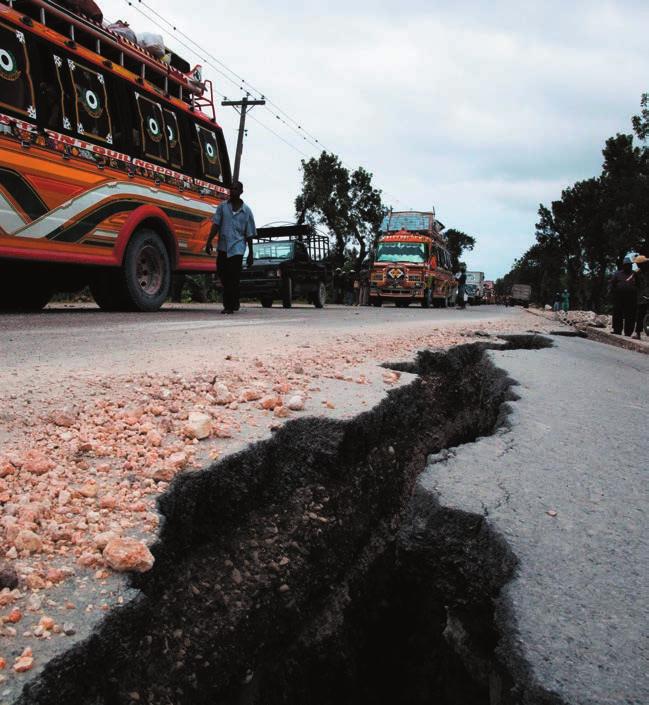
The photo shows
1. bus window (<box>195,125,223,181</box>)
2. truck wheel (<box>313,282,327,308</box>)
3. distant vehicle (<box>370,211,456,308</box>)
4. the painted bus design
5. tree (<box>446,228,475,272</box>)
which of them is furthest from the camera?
tree (<box>446,228,475,272</box>)

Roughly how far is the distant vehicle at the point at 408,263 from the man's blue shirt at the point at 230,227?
1282 cm

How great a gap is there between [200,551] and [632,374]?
4372mm

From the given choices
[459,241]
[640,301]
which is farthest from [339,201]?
[459,241]

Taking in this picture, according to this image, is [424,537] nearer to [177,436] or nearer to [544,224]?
[177,436]

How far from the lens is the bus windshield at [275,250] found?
1421 centimetres

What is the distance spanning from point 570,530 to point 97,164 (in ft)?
19.9

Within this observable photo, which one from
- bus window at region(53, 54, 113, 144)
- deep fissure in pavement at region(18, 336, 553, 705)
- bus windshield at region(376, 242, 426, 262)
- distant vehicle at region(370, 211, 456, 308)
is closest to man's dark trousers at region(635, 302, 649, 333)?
bus window at region(53, 54, 113, 144)

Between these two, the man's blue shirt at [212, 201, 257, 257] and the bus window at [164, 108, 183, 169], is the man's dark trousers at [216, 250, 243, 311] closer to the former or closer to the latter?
the man's blue shirt at [212, 201, 257, 257]

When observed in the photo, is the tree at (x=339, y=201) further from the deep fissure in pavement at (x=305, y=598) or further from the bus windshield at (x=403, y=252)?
the deep fissure in pavement at (x=305, y=598)

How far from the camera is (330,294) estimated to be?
36031mm

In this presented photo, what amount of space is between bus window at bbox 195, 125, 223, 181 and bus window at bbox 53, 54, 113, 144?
5.93 ft

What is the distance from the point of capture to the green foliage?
30422 mm

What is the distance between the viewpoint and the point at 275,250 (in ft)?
47.0

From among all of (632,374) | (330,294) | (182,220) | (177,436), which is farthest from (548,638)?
(330,294)
